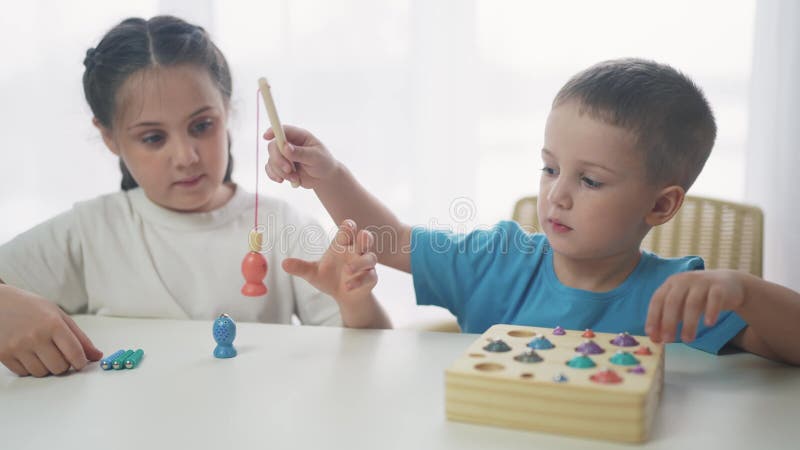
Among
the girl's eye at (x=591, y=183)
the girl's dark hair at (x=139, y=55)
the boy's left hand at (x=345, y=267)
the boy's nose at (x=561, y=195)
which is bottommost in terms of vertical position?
the boy's left hand at (x=345, y=267)

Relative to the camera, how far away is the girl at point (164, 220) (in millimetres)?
1216

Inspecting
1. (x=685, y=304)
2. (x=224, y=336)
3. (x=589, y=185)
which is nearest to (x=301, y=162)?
(x=224, y=336)

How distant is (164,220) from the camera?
1.32 meters

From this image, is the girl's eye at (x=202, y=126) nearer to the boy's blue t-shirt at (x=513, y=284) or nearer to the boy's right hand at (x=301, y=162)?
the boy's right hand at (x=301, y=162)

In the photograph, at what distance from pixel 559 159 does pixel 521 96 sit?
927 mm

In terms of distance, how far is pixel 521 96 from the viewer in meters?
1.79

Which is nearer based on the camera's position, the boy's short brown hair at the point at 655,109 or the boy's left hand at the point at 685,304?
the boy's left hand at the point at 685,304

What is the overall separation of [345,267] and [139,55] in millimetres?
564

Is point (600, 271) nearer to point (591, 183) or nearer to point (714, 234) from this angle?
point (591, 183)

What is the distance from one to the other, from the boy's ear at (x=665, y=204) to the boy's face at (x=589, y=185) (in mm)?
11

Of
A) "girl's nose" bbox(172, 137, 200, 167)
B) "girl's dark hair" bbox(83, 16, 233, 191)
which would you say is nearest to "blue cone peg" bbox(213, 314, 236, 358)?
"girl's nose" bbox(172, 137, 200, 167)

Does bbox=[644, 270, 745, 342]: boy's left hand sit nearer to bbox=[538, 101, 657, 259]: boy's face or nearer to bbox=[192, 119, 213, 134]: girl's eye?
bbox=[538, 101, 657, 259]: boy's face

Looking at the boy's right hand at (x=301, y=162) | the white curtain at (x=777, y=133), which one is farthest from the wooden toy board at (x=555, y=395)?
the white curtain at (x=777, y=133)

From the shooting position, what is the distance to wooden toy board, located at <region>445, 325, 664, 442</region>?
0.61 meters
